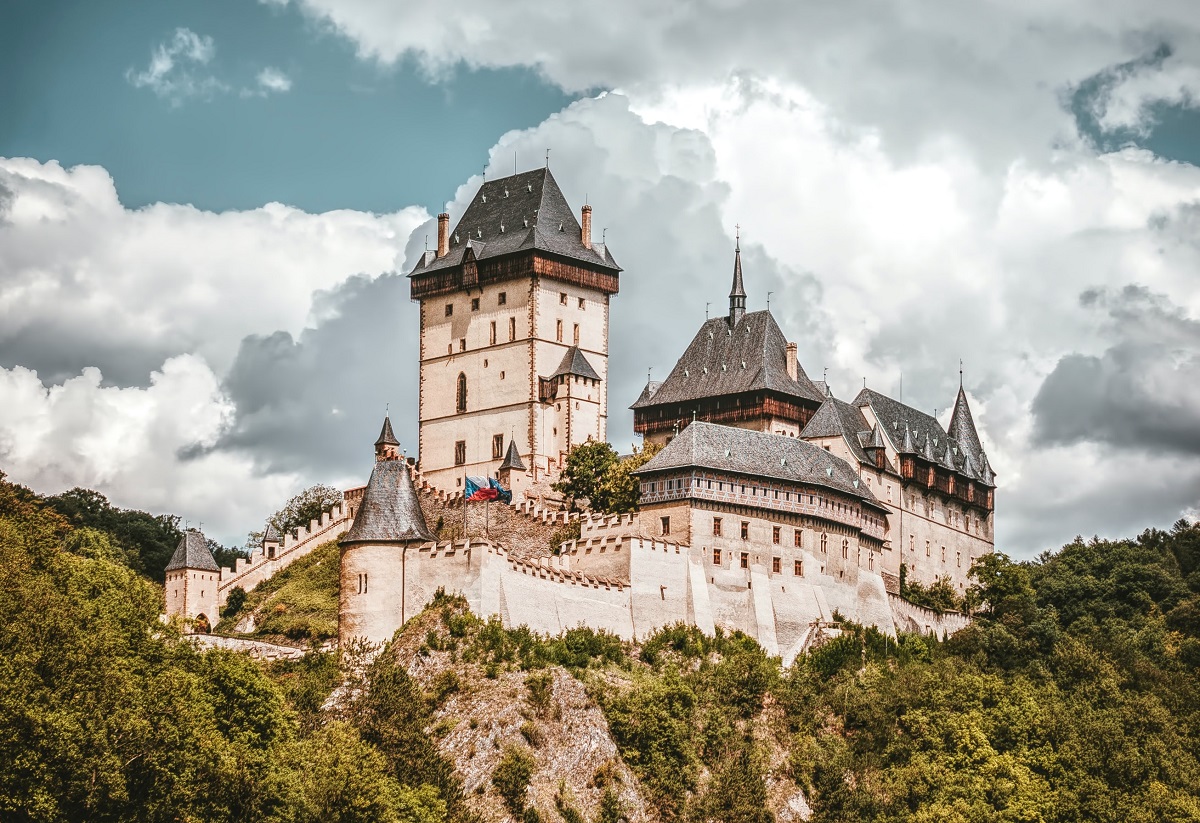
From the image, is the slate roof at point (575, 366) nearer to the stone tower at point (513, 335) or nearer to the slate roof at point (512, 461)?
the stone tower at point (513, 335)

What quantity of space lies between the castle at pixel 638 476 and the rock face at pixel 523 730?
2647mm

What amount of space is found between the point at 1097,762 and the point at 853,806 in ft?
32.6

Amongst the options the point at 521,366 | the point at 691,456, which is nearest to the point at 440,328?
the point at 521,366

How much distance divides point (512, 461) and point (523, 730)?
2185cm

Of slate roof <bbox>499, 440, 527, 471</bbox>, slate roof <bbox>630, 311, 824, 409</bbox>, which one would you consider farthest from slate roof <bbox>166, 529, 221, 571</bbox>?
slate roof <bbox>630, 311, 824, 409</bbox>

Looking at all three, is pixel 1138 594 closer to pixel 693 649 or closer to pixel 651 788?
pixel 693 649

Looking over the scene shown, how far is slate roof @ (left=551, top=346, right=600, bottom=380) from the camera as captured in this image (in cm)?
9294

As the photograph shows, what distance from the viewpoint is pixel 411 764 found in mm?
63844

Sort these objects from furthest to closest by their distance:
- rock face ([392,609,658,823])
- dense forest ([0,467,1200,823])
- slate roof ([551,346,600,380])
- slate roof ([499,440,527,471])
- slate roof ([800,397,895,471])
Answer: slate roof ([551,346,600,380]) → slate roof ([800,397,895,471]) → slate roof ([499,440,527,471]) → rock face ([392,609,658,823]) → dense forest ([0,467,1200,823])

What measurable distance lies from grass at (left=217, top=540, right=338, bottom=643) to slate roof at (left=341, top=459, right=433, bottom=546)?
509cm

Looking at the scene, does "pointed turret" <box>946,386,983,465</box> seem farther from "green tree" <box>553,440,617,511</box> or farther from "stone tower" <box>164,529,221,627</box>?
"stone tower" <box>164,529,221,627</box>

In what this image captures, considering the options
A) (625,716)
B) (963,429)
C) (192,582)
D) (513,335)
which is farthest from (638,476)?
(963,429)

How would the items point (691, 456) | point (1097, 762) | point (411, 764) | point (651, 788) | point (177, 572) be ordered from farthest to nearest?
point (177, 572), point (691, 456), point (1097, 762), point (651, 788), point (411, 764)

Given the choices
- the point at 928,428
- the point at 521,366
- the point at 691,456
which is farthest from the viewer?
the point at 928,428
